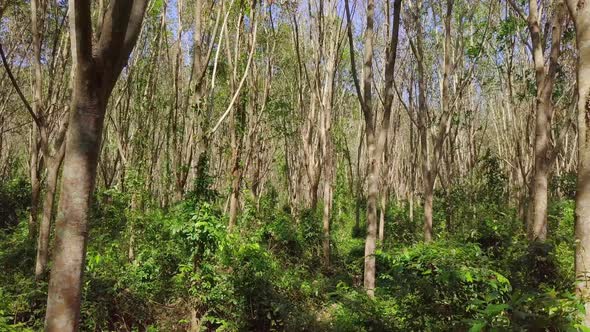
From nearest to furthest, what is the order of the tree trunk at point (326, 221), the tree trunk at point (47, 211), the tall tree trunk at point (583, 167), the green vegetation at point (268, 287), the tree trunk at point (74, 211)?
1. the tree trunk at point (74, 211)
2. the tall tree trunk at point (583, 167)
3. the green vegetation at point (268, 287)
4. the tree trunk at point (47, 211)
5. the tree trunk at point (326, 221)

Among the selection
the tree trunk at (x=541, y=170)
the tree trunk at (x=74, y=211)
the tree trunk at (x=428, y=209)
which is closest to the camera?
the tree trunk at (x=74, y=211)

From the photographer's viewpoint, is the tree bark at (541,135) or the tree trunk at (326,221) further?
the tree trunk at (326,221)

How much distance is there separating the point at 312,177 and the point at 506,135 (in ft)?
29.1

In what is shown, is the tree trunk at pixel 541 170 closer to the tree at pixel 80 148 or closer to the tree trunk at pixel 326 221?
the tree trunk at pixel 326 221

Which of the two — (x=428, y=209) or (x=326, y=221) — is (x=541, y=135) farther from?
(x=326, y=221)

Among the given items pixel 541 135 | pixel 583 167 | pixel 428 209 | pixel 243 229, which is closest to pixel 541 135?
pixel 541 135

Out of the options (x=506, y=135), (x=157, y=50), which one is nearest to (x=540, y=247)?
(x=157, y=50)

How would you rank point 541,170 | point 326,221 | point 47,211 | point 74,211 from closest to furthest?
1. point 74,211
2. point 47,211
3. point 541,170
4. point 326,221

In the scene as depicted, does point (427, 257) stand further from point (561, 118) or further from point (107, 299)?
point (561, 118)

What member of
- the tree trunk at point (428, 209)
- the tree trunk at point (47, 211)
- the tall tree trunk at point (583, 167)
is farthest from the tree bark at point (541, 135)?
the tree trunk at point (47, 211)

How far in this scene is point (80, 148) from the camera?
2025mm

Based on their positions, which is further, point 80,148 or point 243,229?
point 243,229

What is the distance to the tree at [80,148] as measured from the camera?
1.95 meters

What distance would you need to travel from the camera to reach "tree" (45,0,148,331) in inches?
76.7
